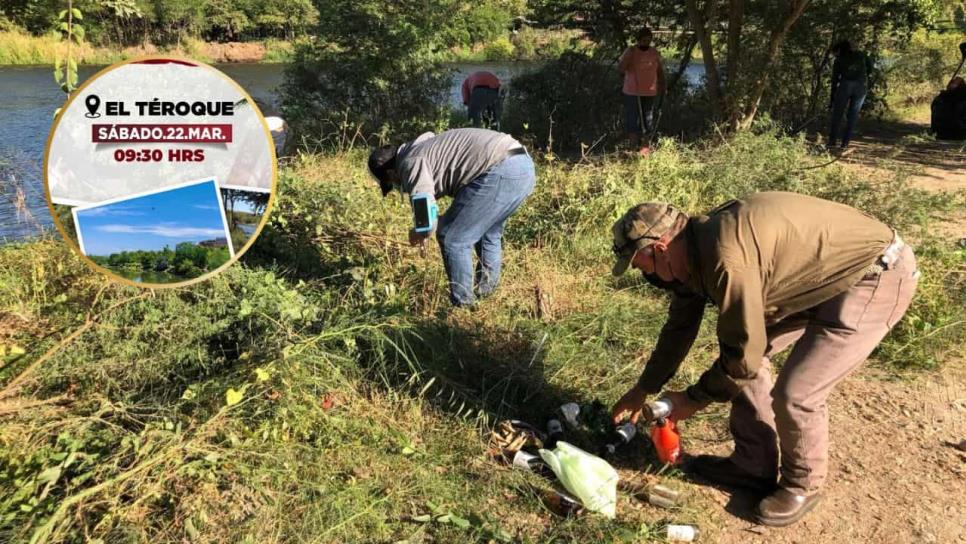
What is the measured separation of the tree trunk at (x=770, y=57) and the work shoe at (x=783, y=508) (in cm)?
705

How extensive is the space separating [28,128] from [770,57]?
12.2 m

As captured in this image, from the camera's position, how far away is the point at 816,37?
36.1 ft

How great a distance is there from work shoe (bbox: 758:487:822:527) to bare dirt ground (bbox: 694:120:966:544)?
44mm

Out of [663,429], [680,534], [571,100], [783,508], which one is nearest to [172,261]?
[663,429]

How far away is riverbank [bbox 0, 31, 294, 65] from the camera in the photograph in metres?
20.7

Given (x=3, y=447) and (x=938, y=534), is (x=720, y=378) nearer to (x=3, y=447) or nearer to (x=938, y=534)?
(x=938, y=534)

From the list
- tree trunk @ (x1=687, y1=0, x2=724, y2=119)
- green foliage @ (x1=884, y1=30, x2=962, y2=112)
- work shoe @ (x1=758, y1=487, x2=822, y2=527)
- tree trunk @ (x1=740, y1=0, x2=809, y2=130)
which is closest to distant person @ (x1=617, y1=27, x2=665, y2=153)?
tree trunk @ (x1=687, y1=0, x2=724, y2=119)

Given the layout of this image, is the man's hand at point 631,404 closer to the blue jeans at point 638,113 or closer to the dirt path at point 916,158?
the dirt path at point 916,158

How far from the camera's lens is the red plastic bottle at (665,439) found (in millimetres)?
2748

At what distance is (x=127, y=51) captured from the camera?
2223cm

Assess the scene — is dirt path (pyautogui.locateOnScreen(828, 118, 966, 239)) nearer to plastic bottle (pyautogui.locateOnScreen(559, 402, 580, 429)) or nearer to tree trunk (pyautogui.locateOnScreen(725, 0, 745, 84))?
tree trunk (pyautogui.locateOnScreen(725, 0, 745, 84))

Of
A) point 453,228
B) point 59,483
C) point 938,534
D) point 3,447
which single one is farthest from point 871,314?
point 3,447

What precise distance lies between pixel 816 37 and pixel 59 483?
12461 mm

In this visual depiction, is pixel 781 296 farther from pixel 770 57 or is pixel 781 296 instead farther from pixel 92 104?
pixel 770 57
